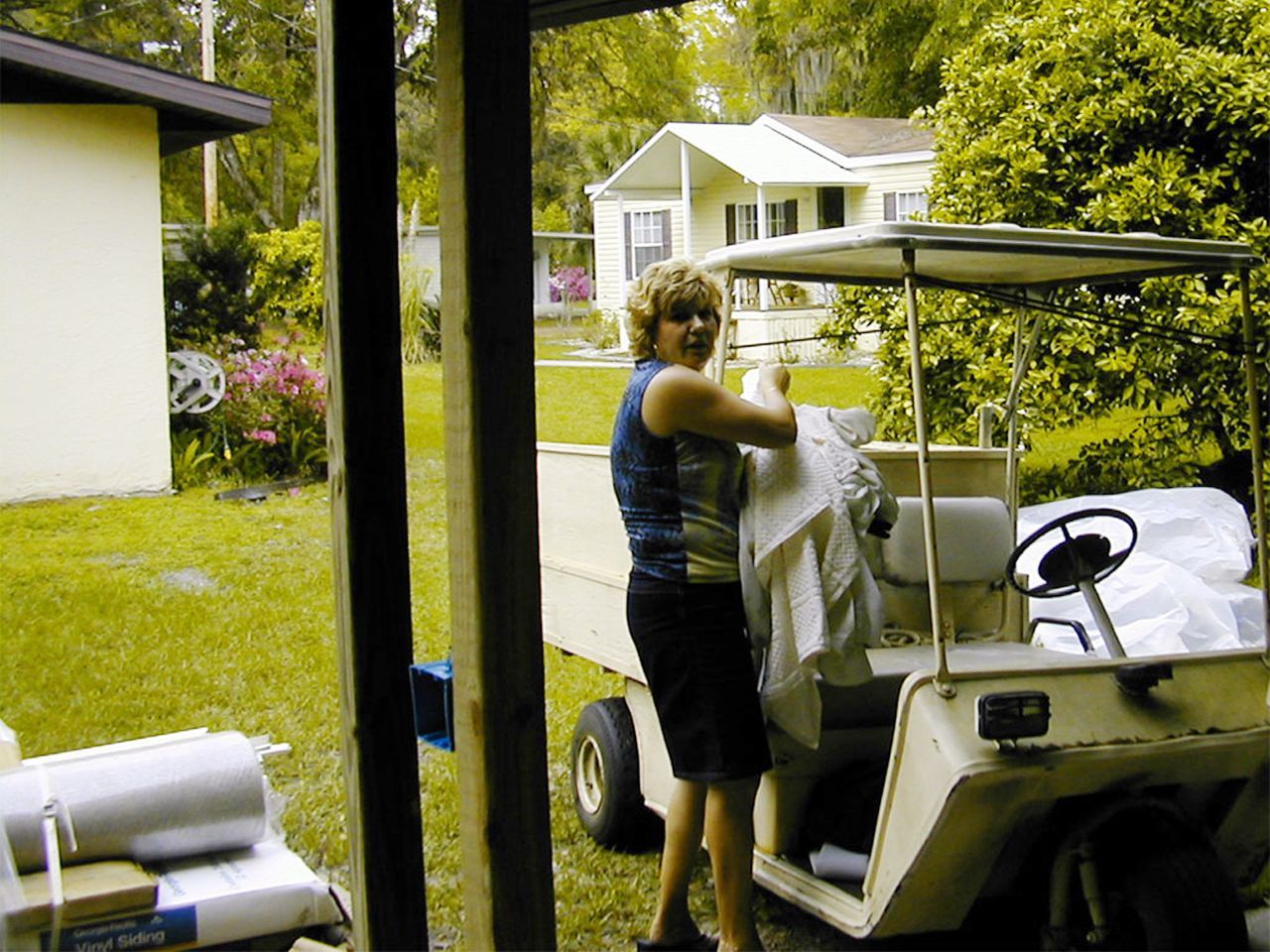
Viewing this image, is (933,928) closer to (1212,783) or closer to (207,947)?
(1212,783)

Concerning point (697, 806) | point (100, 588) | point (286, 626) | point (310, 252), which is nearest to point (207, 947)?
point (697, 806)

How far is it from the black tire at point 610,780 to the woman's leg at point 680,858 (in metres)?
0.90

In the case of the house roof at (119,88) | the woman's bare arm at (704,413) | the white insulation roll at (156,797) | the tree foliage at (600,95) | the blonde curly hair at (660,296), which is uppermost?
the tree foliage at (600,95)

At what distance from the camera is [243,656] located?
318 inches

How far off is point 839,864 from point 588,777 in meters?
1.35

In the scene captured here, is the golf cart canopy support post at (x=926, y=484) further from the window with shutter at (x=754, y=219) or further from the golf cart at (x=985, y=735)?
the window with shutter at (x=754, y=219)

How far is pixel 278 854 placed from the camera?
13.4ft

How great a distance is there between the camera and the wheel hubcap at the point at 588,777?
493cm

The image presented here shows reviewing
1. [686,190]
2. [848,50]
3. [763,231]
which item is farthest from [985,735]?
[848,50]

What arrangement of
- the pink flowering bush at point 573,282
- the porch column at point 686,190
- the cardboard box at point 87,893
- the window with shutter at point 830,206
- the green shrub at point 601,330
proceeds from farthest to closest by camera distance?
the pink flowering bush at point 573,282 < the window with shutter at point 830,206 < the porch column at point 686,190 < the green shrub at point 601,330 < the cardboard box at point 87,893

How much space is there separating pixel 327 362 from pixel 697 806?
1.99m

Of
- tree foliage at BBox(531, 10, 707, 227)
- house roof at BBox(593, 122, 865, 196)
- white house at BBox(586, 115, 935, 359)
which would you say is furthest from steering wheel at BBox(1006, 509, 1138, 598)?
tree foliage at BBox(531, 10, 707, 227)

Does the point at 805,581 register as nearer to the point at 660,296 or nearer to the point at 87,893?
the point at 660,296

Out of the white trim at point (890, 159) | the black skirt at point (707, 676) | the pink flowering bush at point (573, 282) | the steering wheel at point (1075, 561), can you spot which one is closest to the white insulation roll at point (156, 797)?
the black skirt at point (707, 676)
